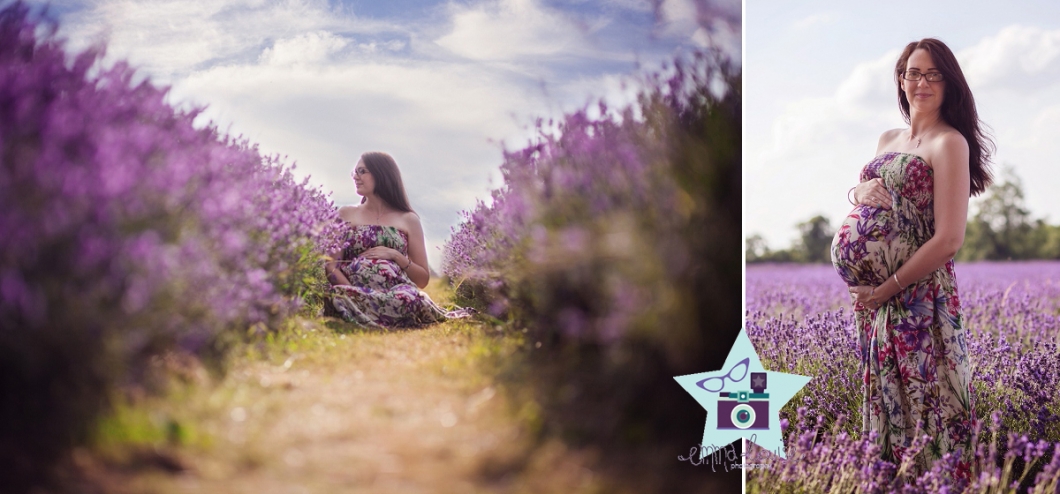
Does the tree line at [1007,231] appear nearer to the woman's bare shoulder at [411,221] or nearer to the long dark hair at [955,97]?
the long dark hair at [955,97]

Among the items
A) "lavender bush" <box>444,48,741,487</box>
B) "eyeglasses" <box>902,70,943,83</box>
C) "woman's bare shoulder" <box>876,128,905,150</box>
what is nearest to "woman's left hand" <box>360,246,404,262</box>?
"lavender bush" <box>444,48,741,487</box>

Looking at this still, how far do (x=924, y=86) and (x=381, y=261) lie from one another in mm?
2628

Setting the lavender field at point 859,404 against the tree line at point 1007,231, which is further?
the tree line at point 1007,231

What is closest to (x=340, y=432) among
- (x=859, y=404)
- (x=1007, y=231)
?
(x=859, y=404)

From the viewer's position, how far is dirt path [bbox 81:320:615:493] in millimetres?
1695

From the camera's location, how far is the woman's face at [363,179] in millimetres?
2764

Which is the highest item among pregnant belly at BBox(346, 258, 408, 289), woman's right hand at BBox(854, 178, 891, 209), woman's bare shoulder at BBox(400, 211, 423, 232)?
woman's right hand at BBox(854, 178, 891, 209)

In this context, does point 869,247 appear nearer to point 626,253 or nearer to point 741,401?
point 741,401

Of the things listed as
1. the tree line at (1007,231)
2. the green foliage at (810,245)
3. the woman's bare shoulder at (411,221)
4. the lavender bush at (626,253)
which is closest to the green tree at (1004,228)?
the tree line at (1007,231)

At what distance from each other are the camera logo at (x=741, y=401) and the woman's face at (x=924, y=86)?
143cm

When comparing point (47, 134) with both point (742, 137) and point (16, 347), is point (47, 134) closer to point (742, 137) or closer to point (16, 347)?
point (16, 347)

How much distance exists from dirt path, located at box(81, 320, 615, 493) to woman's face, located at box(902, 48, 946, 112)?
222 centimetres

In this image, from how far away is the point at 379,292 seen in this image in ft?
9.35

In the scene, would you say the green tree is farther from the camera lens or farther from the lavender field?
the camera lens
